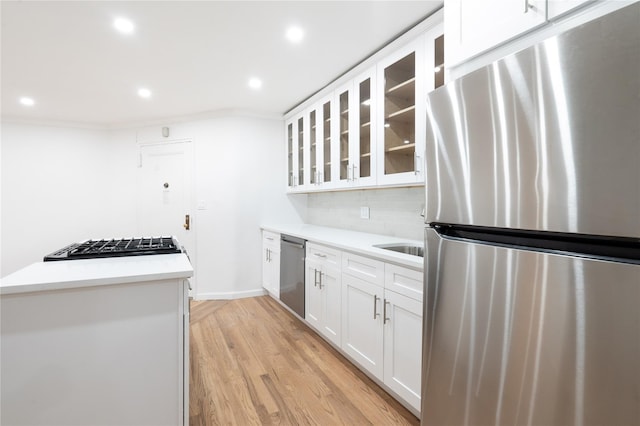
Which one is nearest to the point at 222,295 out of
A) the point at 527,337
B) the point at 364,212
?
the point at 364,212

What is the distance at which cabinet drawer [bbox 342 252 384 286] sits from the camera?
75.9 inches

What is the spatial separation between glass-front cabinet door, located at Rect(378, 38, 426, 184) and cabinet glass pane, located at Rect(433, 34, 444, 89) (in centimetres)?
9

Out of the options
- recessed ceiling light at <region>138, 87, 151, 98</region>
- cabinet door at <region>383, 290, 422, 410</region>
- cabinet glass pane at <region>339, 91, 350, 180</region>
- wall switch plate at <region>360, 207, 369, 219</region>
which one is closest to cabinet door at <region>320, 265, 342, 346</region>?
cabinet door at <region>383, 290, 422, 410</region>

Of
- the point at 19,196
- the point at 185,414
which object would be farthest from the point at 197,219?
the point at 185,414

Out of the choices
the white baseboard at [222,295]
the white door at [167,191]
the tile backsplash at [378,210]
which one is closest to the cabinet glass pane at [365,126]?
the tile backsplash at [378,210]

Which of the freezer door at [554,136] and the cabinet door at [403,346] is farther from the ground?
the freezer door at [554,136]

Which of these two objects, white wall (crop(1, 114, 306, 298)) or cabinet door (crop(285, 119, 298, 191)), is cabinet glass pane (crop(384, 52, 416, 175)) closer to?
cabinet door (crop(285, 119, 298, 191))

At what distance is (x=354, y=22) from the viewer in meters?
2.07

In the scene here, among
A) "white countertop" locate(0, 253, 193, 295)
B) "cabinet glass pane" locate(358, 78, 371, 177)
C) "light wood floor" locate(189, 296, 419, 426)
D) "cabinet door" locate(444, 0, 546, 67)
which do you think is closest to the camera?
"cabinet door" locate(444, 0, 546, 67)

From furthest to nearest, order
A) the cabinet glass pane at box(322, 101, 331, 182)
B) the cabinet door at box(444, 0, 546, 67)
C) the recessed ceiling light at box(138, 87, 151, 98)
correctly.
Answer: the recessed ceiling light at box(138, 87, 151, 98) → the cabinet glass pane at box(322, 101, 331, 182) → the cabinet door at box(444, 0, 546, 67)

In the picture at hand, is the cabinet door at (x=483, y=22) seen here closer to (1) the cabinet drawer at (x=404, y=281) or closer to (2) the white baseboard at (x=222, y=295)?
(1) the cabinet drawer at (x=404, y=281)

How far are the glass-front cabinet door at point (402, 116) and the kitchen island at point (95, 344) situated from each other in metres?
1.53

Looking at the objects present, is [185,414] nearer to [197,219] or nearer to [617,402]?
[617,402]

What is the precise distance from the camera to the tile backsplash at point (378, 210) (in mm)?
2516
